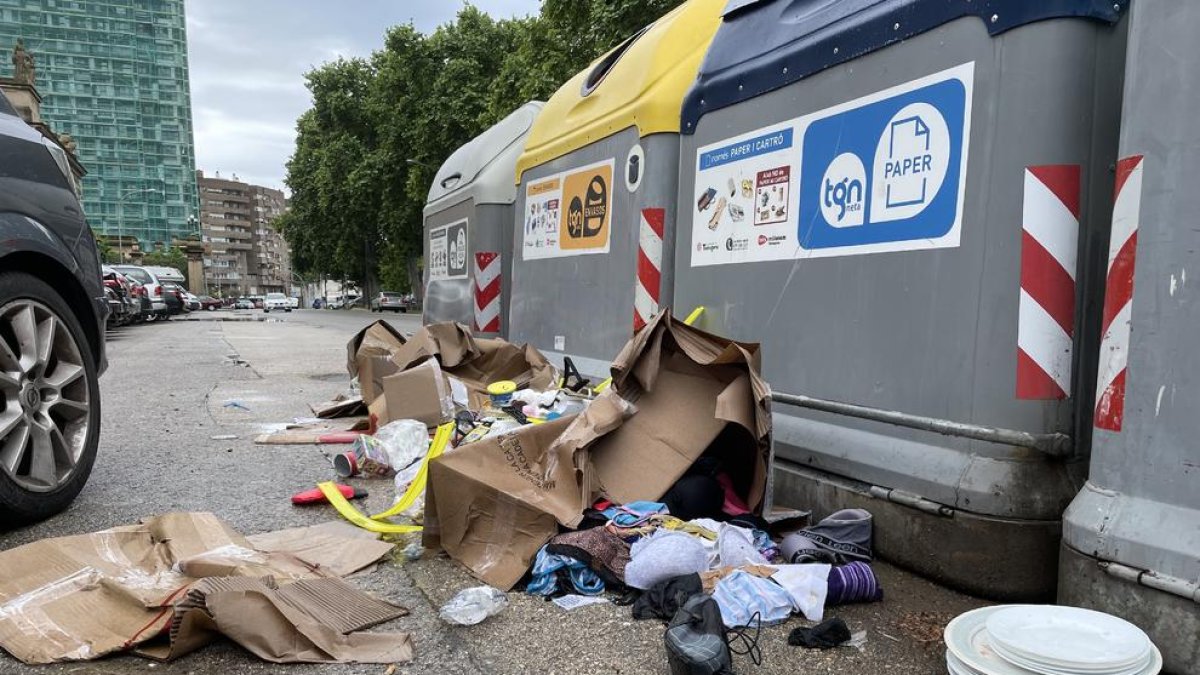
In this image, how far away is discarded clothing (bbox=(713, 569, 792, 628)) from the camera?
2.25m

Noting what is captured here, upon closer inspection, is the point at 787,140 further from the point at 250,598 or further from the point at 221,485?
the point at 221,485

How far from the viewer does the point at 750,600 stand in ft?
7.59

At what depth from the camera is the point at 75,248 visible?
351 cm

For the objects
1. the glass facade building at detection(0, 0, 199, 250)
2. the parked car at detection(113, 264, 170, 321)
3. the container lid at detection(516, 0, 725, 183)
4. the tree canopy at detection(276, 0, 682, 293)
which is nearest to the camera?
the container lid at detection(516, 0, 725, 183)

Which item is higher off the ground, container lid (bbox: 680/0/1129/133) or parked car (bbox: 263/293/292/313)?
container lid (bbox: 680/0/1129/133)

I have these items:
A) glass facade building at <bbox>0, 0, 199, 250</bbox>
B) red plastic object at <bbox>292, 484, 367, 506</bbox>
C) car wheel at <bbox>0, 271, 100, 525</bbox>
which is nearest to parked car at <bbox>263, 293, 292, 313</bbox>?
glass facade building at <bbox>0, 0, 199, 250</bbox>

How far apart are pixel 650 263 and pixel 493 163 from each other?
10.3 ft

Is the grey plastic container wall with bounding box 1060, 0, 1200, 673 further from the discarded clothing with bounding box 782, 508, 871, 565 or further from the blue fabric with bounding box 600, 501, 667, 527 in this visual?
the blue fabric with bounding box 600, 501, 667, 527

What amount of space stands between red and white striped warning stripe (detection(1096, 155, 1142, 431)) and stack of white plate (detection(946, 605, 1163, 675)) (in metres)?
0.58

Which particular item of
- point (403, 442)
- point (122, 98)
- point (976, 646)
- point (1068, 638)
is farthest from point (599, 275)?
point (122, 98)

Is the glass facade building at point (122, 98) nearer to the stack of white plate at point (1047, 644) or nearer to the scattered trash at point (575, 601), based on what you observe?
the scattered trash at point (575, 601)

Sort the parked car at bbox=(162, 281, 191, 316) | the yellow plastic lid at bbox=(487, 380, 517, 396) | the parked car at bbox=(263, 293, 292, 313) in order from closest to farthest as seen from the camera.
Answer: the yellow plastic lid at bbox=(487, 380, 517, 396) → the parked car at bbox=(162, 281, 191, 316) → the parked car at bbox=(263, 293, 292, 313)

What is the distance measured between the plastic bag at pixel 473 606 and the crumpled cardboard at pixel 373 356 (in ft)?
10.8

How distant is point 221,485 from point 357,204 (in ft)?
110
